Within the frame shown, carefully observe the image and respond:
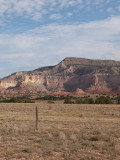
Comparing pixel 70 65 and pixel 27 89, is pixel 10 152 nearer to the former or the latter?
pixel 27 89

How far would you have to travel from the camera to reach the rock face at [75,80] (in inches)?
5285

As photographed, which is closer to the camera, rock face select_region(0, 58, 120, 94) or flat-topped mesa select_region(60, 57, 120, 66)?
rock face select_region(0, 58, 120, 94)

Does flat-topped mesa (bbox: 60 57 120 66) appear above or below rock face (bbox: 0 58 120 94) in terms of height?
above

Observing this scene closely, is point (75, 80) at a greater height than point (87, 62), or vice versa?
point (87, 62)

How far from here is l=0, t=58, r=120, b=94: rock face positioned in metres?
134

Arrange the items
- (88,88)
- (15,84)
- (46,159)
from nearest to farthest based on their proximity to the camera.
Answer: (46,159) < (88,88) < (15,84)

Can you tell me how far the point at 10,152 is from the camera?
12266 mm

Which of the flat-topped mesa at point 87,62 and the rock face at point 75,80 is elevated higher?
the flat-topped mesa at point 87,62

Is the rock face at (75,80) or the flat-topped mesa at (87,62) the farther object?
the flat-topped mesa at (87,62)

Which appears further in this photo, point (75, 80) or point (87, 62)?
point (87, 62)

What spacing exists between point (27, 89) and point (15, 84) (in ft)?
58.7

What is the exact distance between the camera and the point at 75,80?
146m

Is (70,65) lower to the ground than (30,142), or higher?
higher

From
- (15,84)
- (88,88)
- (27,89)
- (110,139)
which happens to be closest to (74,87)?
(88,88)
